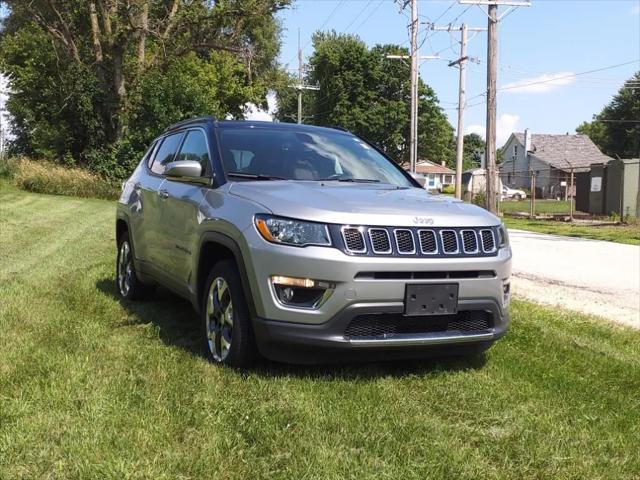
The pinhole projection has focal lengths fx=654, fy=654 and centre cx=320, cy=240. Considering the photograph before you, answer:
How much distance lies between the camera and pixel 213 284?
175 inches

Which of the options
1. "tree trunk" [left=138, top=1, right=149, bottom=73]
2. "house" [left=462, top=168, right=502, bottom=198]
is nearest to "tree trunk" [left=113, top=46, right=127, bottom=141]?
"tree trunk" [left=138, top=1, right=149, bottom=73]

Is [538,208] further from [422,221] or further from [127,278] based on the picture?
[422,221]

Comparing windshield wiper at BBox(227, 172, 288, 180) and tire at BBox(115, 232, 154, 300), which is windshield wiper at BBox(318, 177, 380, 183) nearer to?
windshield wiper at BBox(227, 172, 288, 180)

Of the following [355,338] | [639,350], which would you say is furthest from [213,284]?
[639,350]

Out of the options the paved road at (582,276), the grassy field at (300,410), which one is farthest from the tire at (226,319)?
the paved road at (582,276)

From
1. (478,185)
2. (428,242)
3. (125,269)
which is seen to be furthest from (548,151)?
(428,242)

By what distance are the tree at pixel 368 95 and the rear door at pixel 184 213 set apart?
183 ft

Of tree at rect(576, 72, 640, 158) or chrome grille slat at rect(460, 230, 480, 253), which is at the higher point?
tree at rect(576, 72, 640, 158)

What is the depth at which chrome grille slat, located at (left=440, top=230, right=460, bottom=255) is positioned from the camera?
3.96 meters

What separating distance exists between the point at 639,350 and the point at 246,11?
1046 inches

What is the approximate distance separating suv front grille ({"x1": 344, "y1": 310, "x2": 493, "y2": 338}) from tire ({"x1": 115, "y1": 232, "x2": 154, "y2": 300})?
10.2 ft

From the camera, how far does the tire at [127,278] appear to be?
251 inches

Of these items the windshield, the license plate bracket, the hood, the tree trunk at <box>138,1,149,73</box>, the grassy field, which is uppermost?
the tree trunk at <box>138,1,149,73</box>

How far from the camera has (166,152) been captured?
6242 mm
